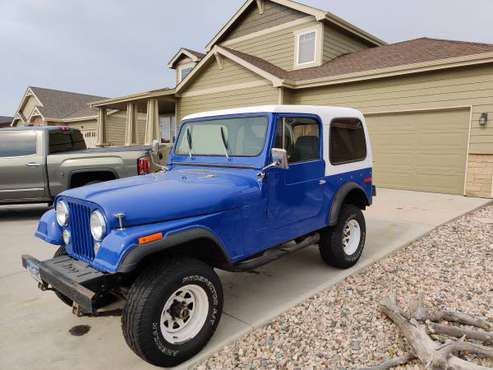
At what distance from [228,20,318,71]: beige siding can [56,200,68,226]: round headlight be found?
12.8 metres

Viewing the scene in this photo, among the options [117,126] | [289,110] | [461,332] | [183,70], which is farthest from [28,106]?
[461,332]

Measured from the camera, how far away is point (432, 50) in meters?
10.7

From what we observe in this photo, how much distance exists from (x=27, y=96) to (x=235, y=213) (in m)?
31.8

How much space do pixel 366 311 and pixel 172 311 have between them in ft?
6.05

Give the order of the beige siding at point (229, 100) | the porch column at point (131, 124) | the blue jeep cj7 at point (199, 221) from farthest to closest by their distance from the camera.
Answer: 1. the porch column at point (131, 124)
2. the beige siding at point (229, 100)
3. the blue jeep cj7 at point (199, 221)

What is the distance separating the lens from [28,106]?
28.7 meters

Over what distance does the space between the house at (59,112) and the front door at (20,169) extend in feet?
54.9

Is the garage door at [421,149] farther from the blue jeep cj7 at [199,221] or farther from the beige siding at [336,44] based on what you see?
the blue jeep cj7 at [199,221]

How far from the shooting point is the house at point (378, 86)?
8898 mm

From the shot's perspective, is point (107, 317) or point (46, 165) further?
point (46, 165)

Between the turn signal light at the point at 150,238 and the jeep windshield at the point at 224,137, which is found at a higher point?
the jeep windshield at the point at 224,137

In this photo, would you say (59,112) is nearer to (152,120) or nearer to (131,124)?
(131,124)

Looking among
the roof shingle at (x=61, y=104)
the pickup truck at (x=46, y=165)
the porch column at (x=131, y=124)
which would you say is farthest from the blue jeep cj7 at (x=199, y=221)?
the roof shingle at (x=61, y=104)

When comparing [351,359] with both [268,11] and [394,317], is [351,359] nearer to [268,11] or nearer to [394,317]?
[394,317]
